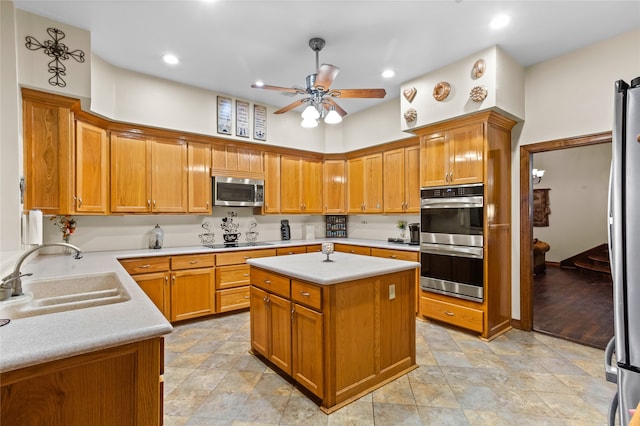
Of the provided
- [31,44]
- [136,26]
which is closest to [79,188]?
[31,44]

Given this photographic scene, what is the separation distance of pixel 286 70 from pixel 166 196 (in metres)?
2.15

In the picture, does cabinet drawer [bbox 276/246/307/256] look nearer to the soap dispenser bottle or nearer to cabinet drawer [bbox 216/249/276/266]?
cabinet drawer [bbox 216/249/276/266]

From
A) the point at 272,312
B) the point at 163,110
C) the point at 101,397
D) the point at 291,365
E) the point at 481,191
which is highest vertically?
the point at 163,110

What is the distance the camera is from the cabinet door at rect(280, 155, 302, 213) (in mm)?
4934

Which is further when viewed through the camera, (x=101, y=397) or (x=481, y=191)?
(x=481, y=191)

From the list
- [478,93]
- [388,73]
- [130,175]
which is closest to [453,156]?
[478,93]

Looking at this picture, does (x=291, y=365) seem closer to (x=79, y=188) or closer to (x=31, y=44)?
(x=79, y=188)

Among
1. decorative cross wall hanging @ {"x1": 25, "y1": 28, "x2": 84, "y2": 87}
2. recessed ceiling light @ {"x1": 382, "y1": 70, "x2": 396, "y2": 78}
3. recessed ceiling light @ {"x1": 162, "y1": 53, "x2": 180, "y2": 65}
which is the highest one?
recessed ceiling light @ {"x1": 162, "y1": 53, "x2": 180, "y2": 65}

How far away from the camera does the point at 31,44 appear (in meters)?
Answer: 2.54

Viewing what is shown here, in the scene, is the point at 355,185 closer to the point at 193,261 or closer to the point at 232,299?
the point at 232,299

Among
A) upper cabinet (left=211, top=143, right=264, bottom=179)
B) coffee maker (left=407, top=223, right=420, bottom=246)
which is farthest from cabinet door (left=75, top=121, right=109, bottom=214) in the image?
coffee maker (left=407, top=223, right=420, bottom=246)

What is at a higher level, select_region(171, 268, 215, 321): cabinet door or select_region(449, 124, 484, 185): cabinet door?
select_region(449, 124, 484, 185): cabinet door

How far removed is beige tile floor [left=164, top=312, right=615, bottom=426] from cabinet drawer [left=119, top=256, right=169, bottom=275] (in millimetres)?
843

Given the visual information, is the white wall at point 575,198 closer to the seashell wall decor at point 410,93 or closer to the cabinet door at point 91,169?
the seashell wall decor at point 410,93
